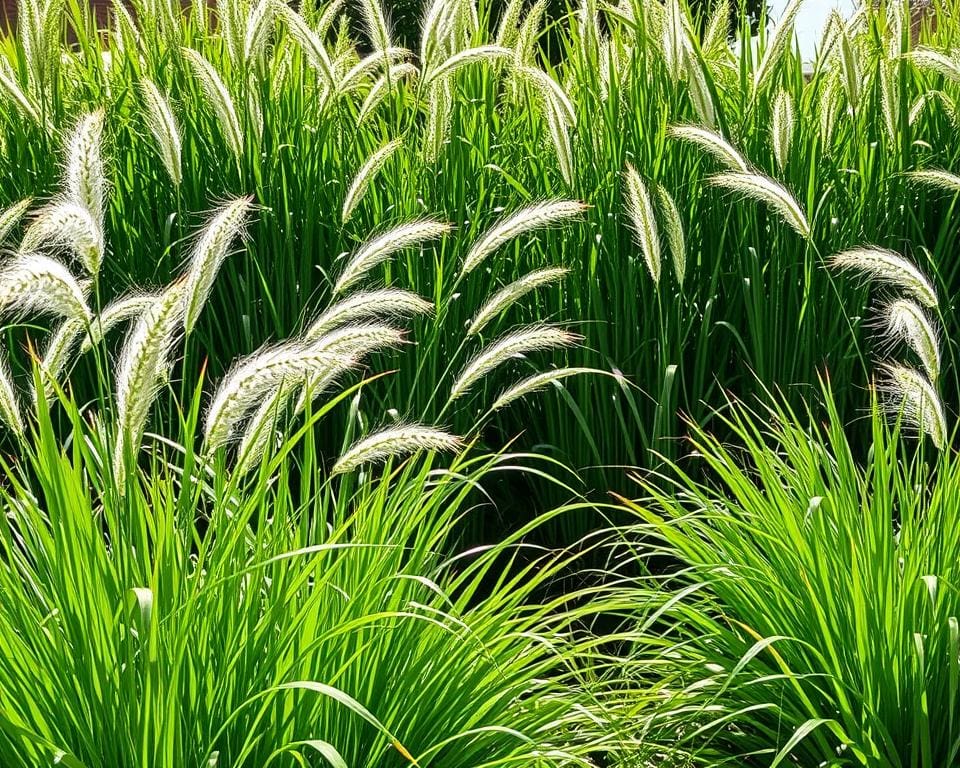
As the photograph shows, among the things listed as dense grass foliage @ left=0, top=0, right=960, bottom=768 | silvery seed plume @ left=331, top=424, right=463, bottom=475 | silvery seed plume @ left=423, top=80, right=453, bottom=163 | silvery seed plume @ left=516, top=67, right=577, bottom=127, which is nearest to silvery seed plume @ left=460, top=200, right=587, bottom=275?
dense grass foliage @ left=0, top=0, right=960, bottom=768

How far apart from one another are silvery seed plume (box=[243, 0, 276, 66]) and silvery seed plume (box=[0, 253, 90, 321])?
1766 millimetres

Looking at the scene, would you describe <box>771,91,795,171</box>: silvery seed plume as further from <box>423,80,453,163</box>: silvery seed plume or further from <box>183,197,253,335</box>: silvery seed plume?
<box>183,197,253,335</box>: silvery seed plume

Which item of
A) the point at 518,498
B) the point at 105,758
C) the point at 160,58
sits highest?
the point at 160,58

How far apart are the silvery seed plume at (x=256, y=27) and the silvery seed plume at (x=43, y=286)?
1766 mm

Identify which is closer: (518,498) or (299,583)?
(299,583)

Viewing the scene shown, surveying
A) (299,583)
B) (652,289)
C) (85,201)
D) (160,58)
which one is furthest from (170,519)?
(160,58)

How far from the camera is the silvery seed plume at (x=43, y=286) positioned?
146 centimetres

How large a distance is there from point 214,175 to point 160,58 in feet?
2.25

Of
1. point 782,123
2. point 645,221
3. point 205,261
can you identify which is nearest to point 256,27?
point 645,221

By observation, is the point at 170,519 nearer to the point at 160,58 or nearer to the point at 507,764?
the point at 507,764

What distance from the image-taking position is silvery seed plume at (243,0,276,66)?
3.10m

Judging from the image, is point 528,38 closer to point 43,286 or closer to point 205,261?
point 205,261

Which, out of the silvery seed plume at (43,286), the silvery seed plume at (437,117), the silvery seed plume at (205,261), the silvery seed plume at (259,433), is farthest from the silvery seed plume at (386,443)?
the silvery seed plume at (437,117)

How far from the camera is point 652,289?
319 cm
